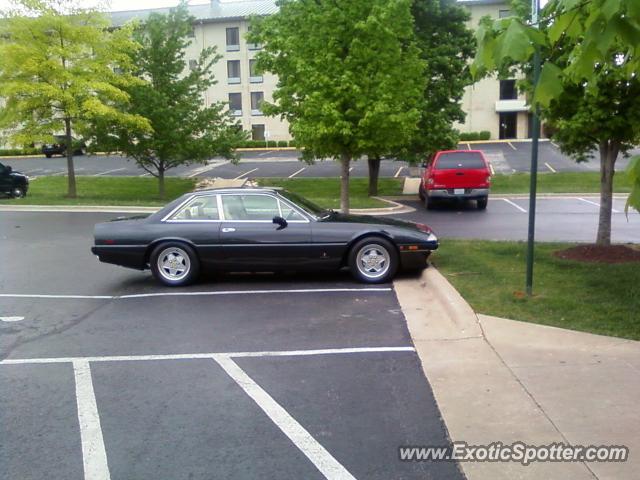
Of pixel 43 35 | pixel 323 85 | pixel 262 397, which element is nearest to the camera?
pixel 262 397

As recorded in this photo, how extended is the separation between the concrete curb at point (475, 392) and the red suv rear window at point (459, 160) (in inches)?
510

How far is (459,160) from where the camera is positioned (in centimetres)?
2039

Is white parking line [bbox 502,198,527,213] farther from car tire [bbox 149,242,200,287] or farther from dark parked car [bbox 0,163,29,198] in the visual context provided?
dark parked car [bbox 0,163,29,198]

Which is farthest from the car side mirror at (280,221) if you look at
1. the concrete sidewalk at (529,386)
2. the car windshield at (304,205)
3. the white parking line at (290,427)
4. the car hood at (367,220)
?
the white parking line at (290,427)

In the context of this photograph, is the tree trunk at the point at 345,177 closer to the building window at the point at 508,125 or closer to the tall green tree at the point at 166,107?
the tall green tree at the point at 166,107

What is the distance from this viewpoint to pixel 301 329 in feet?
23.0

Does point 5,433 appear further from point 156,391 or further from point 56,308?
point 56,308

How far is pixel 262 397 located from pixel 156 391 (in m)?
0.87

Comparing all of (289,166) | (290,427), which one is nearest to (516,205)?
(290,427)

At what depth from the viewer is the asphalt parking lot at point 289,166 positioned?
114 feet

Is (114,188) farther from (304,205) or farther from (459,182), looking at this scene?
(304,205)

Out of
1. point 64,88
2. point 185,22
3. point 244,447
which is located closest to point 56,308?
point 244,447

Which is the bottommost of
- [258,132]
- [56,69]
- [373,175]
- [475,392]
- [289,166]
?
[475,392]

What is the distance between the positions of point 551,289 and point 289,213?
138 inches
